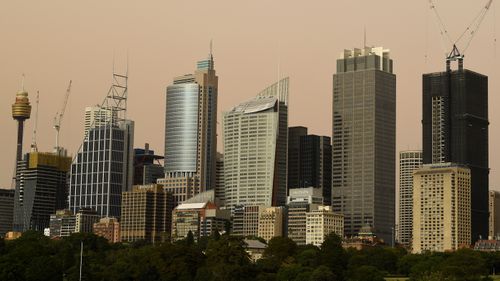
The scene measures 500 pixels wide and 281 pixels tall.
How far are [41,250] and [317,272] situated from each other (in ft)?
140

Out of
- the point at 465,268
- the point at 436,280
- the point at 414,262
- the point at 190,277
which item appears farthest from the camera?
the point at 414,262

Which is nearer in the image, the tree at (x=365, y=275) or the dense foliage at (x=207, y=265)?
the dense foliage at (x=207, y=265)

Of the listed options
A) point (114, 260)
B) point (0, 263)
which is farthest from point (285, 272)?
point (0, 263)

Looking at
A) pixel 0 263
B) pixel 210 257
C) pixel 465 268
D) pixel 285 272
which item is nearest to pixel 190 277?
pixel 210 257

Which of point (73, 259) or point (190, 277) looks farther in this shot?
point (73, 259)

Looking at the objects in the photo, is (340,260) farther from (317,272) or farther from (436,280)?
(436,280)

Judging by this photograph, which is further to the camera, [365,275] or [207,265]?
[365,275]

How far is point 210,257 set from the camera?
520ft

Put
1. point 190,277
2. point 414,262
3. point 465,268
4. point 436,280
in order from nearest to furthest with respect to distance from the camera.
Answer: point 436,280 → point 190,277 → point 465,268 → point 414,262

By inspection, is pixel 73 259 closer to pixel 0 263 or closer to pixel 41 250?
pixel 41 250

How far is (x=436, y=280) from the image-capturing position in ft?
472

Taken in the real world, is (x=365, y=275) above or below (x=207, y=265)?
below

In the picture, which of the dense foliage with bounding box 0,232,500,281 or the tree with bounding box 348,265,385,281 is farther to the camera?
the tree with bounding box 348,265,385,281

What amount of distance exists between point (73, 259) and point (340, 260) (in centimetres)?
4464
